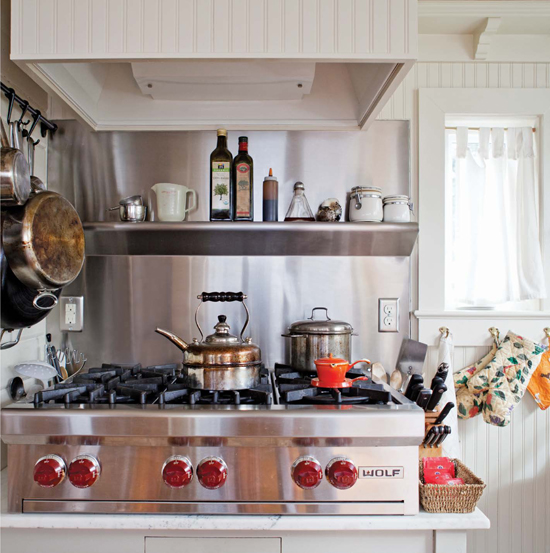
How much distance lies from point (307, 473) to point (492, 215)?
1286mm

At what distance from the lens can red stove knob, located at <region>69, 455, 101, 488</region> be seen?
103cm

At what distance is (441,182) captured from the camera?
175 centimetres

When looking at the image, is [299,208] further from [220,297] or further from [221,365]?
[221,365]

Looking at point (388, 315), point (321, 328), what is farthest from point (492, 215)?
point (321, 328)

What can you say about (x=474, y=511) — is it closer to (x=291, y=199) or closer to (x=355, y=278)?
(x=355, y=278)

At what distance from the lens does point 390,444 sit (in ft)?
3.51

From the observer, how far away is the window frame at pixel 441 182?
5.74 ft

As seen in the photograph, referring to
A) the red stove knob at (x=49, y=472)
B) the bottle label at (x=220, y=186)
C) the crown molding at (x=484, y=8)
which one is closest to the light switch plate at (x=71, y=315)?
the bottle label at (x=220, y=186)

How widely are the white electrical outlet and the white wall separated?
8 centimetres

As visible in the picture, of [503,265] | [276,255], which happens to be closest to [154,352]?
[276,255]

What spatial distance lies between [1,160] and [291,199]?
0.95 metres

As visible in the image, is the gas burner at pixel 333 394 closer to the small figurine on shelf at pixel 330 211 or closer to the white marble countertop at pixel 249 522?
the white marble countertop at pixel 249 522

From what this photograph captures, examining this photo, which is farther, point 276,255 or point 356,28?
point 276,255

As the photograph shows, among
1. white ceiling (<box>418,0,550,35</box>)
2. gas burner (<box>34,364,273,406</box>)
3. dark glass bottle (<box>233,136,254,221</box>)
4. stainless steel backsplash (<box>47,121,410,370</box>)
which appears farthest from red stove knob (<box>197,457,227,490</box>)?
white ceiling (<box>418,0,550,35</box>)
